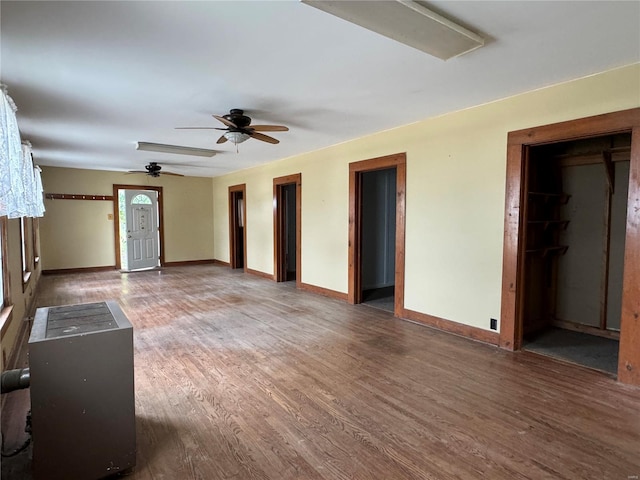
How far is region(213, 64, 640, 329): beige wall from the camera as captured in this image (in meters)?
2.99

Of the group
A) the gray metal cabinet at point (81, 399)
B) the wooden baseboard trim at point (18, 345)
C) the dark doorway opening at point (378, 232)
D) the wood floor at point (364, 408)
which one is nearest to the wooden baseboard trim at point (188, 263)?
the wooden baseboard trim at point (18, 345)

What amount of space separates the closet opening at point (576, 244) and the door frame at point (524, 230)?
0.27 m

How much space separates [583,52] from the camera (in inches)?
97.0

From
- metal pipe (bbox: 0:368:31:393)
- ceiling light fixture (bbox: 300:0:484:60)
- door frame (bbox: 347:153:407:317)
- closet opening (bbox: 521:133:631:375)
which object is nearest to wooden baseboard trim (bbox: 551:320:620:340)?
closet opening (bbox: 521:133:631:375)

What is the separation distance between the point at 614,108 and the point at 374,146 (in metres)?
2.61

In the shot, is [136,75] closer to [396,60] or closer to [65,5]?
[65,5]

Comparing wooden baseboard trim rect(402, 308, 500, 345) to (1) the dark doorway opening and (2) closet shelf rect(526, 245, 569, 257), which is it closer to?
(2) closet shelf rect(526, 245, 569, 257)

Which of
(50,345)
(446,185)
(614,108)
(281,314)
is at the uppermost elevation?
(614,108)

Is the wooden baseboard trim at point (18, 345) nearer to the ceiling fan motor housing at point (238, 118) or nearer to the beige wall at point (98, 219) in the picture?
the ceiling fan motor housing at point (238, 118)

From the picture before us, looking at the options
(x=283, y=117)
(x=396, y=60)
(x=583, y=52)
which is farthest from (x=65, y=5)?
(x=583, y=52)

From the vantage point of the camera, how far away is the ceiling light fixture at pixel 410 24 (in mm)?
1834

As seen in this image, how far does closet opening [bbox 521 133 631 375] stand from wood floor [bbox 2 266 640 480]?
97cm

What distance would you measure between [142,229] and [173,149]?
3.94 metres

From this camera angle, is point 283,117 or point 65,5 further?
point 283,117
